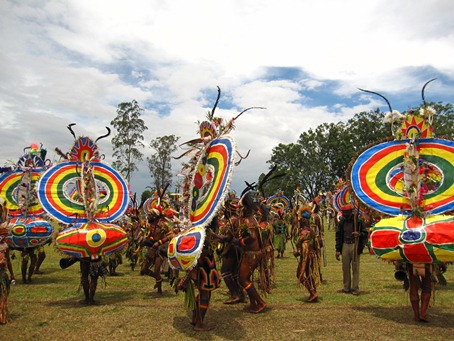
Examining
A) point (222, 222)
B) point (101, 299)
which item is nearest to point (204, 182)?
point (222, 222)

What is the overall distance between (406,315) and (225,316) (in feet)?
10.8

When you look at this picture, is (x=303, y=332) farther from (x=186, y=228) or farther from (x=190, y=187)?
(x=190, y=187)

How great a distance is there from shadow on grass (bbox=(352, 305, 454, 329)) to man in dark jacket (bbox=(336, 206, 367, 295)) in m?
1.32

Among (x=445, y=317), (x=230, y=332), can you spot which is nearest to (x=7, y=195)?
(x=230, y=332)

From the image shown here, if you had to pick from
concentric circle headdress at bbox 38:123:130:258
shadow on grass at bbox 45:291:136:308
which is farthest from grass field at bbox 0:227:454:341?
concentric circle headdress at bbox 38:123:130:258

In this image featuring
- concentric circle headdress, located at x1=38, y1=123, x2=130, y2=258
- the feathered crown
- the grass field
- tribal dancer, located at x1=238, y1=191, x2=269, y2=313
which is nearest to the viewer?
the grass field

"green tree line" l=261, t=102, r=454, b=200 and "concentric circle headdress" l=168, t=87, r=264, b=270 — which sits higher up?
"green tree line" l=261, t=102, r=454, b=200

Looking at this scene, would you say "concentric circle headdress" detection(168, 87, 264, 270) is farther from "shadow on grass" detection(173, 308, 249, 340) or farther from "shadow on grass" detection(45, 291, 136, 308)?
"shadow on grass" detection(45, 291, 136, 308)

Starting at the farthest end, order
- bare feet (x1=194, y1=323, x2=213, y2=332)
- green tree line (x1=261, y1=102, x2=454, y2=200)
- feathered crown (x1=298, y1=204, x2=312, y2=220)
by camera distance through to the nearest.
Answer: green tree line (x1=261, y1=102, x2=454, y2=200) < feathered crown (x1=298, y1=204, x2=312, y2=220) < bare feet (x1=194, y1=323, x2=213, y2=332)

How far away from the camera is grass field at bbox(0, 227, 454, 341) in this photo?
6129mm

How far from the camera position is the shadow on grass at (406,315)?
659cm

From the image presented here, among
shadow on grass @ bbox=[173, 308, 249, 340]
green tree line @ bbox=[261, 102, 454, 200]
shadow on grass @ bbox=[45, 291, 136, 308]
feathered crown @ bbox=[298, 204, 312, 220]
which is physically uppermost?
green tree line @ bbox=[261, 102, 454, 200]

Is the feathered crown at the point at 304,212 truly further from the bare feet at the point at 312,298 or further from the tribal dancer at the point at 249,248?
the bare feet at the point at 312,298

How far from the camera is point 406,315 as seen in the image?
7.10 m
